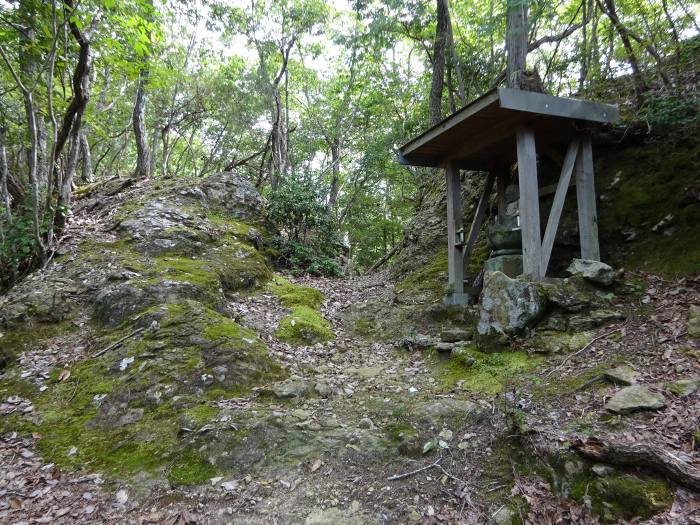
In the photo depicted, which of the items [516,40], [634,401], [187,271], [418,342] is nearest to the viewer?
[634,401]

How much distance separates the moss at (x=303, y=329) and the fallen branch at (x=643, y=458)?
3.90 meters

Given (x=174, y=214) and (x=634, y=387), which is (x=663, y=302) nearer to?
(x=634, y=387)

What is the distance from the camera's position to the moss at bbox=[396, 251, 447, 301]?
7055mm

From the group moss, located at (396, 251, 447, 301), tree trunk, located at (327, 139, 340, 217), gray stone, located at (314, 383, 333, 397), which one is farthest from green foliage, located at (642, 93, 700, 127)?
tree trunk, located at (327, 139, 340, 217)

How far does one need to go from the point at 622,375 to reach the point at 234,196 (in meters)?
8.81

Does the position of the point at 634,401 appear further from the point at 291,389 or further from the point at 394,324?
the point at 394,324

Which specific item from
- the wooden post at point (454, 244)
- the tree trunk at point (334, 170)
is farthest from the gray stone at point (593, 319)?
the tree trunk at point (334, 170)

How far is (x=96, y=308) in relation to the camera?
5.33 m

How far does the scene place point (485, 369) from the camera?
420cm

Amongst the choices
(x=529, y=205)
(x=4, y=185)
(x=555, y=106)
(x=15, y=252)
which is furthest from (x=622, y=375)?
(x=4, y=185)

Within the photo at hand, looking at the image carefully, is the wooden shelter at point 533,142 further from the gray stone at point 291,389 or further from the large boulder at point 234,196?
the large boulder at point 234,196

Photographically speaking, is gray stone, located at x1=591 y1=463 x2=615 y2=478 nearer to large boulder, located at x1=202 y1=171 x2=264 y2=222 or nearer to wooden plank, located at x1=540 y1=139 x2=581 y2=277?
wooden plank, located at x1=540 y1=139 x2=581 y2=277

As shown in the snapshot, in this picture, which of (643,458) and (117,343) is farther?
(117,343)

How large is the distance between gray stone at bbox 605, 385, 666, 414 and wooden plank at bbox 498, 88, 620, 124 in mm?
3257
